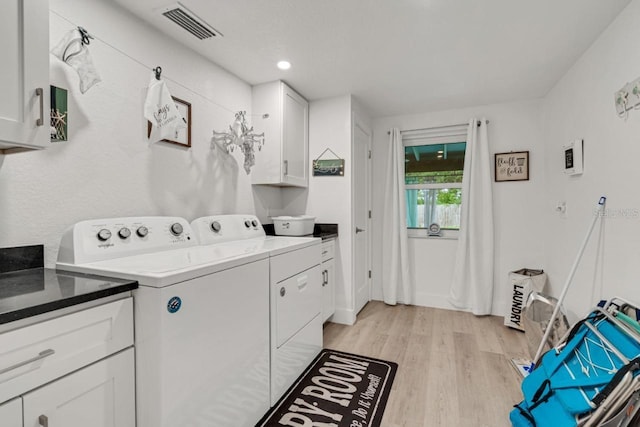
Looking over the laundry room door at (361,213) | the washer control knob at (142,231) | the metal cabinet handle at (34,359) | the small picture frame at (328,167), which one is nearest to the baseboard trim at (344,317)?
the laundry room door at (361,213)

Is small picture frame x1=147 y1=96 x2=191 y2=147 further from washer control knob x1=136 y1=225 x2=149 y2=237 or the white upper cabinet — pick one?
the white upper cabinet

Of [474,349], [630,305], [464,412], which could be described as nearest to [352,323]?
[474,349]

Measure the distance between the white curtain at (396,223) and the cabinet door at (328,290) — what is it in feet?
3.01

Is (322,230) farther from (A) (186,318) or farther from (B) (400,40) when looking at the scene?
(A) (186,318)

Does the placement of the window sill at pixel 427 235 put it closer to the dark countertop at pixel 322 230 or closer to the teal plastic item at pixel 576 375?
the dark countertop at pixel 322 230

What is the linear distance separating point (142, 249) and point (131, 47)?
115 cm

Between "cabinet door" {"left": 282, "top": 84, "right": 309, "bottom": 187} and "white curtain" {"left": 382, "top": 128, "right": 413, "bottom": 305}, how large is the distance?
3.51 ft

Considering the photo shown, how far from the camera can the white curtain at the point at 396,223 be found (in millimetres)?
3400

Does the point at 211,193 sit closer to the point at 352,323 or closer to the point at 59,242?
the point at 59,242

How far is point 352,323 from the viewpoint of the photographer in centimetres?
289

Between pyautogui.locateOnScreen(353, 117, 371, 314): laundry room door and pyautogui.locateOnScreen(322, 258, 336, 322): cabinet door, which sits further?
pyautogui.locateOnScreen(353, 117, 371, 314): laundry room door

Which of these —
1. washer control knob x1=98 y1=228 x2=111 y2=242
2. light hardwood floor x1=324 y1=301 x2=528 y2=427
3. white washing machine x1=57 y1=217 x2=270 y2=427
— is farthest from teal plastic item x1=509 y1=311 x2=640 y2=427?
washer control knob x1=98 y1=228 x2=111 y2=242

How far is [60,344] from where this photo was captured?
2.82 feet

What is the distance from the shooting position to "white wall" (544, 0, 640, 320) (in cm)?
158
